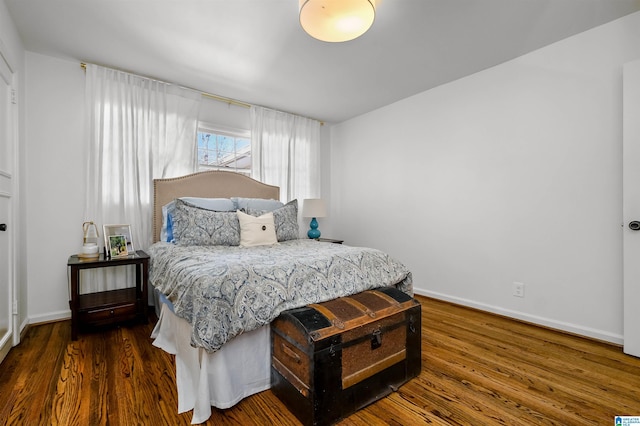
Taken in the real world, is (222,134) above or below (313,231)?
above

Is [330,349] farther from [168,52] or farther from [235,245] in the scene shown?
[168,52]

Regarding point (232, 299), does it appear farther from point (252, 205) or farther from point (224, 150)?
point (224, 150)

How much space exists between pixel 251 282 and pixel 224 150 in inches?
104

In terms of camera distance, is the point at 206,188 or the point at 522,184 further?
the point at 206,188

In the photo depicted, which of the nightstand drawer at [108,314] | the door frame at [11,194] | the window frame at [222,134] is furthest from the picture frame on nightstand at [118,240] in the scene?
the window frame at [222,134]

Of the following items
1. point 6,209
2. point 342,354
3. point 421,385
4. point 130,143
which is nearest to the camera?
point 342,354

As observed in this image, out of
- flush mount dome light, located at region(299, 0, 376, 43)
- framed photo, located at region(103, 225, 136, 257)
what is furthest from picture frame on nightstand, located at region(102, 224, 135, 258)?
flush mount dome light, located at region(299, 0, 376, 43)

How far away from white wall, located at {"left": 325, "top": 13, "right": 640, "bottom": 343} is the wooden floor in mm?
524

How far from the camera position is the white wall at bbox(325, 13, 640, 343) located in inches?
93.2

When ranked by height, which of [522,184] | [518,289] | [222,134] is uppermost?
[222,134]

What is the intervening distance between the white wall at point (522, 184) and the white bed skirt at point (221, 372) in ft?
8.05

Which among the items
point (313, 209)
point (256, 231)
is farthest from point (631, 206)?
point (313, 209)

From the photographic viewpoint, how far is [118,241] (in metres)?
2.79

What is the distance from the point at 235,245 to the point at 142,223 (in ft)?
3.77
